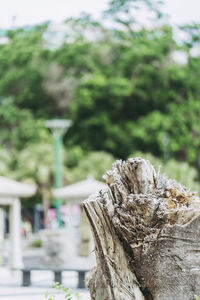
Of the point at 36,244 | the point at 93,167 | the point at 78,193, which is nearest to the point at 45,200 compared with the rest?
the point at 93,167

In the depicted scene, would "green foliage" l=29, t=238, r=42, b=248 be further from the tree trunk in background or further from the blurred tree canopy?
the blurred tree canopy

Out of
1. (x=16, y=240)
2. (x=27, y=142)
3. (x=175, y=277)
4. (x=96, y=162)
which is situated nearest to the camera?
(x=175, y=277)

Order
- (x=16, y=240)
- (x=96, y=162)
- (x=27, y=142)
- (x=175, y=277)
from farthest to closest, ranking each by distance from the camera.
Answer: (x=27, y=142) → (x=96, y=162) → (x=16, y=240) → (x=175, y=277)

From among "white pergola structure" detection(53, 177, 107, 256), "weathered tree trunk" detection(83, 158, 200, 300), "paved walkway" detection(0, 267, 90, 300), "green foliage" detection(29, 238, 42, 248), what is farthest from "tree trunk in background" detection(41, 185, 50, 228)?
"weathered tree trunk" detection(83, 158, 200, 300)

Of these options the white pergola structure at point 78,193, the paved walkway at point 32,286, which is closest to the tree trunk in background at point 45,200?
the white pergola structure at point 78,193

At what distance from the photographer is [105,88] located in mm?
46188

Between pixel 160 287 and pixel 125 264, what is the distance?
12.1 inches

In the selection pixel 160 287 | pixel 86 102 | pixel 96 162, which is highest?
pixel 86 102

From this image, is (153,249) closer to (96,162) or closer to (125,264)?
(125,264)

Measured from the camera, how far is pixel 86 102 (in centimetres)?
4619

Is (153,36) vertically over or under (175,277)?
over

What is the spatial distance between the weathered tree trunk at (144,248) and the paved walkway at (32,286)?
677 cm

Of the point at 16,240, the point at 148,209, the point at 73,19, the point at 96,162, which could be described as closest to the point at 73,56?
the point at 73,19

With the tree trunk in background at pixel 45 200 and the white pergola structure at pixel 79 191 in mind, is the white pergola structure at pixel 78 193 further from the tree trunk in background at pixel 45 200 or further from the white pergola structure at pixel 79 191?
the tree trunk in background at pixel 45 200
